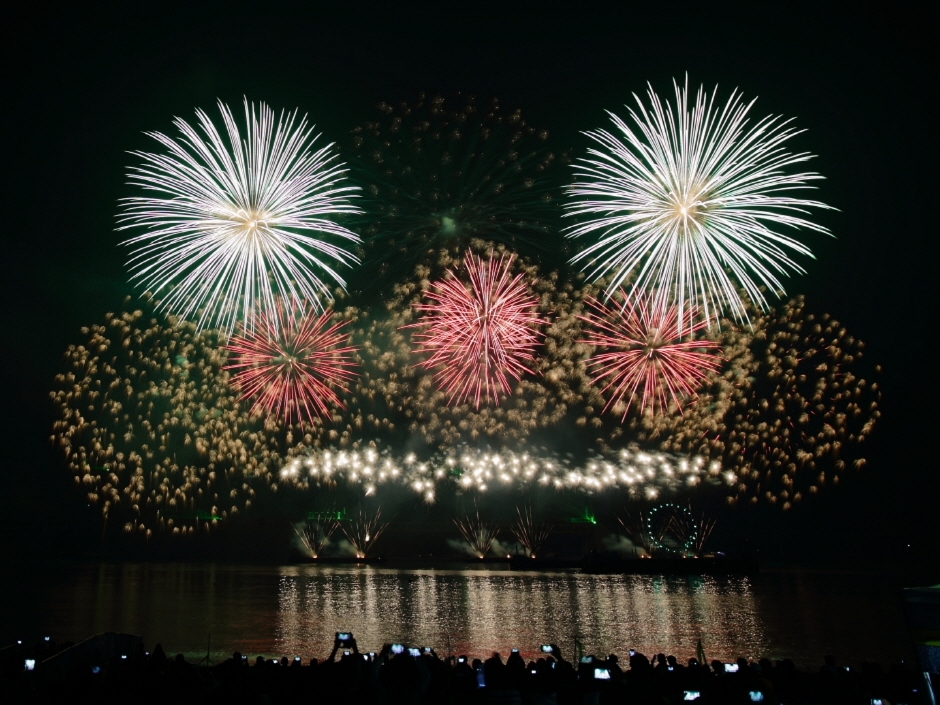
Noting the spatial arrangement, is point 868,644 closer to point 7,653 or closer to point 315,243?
point 315,243

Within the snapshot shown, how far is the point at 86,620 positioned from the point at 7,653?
835 inches

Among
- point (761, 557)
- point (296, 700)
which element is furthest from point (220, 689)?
point (761, 557)

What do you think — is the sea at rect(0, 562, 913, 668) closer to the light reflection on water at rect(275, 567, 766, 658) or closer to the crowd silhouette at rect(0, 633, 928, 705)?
the light reflection on water at rect(275, 567, 766, 658)

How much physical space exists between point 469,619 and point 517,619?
6.95 ft

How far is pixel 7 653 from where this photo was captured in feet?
40.2

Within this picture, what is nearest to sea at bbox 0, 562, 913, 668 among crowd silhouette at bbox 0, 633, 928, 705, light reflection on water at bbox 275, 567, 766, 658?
light reflection on water at bbox 275, 567, 766, 658

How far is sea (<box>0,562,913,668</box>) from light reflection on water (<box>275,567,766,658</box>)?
0.23 ft

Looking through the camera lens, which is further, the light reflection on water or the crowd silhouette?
the light reflection on water

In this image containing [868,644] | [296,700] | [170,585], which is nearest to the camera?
[296,700]

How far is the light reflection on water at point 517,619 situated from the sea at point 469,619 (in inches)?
2.8

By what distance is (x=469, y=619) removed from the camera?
31.5 metres

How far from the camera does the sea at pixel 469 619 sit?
24359 millimetres

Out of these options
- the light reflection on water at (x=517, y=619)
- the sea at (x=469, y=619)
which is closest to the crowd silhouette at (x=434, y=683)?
the sea at (x=469, y=619)

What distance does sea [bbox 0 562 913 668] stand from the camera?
24359 millimetres
